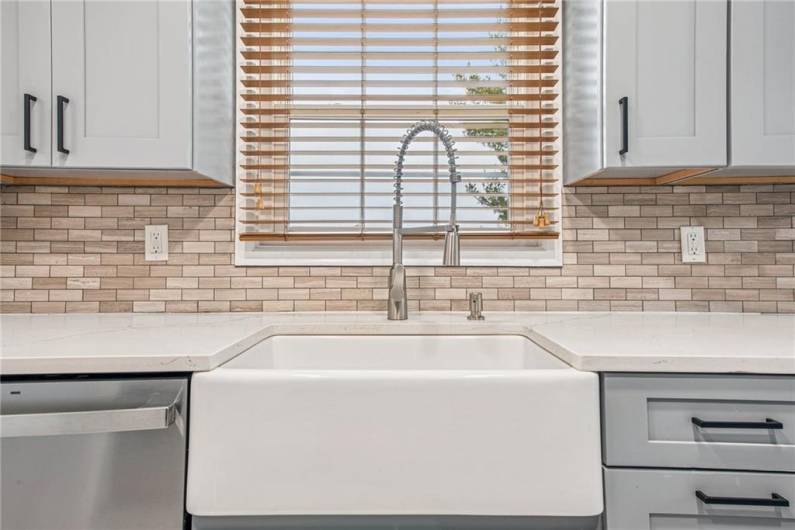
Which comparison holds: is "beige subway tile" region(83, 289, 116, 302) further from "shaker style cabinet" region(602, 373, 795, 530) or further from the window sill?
"shaker style cabinet" region(602, 373, 795, 530)

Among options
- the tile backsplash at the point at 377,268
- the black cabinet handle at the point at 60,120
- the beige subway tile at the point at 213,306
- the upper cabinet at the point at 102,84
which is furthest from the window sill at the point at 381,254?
the black cabinet handle at the point at 60,120

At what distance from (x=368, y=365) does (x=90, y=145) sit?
0.96 m

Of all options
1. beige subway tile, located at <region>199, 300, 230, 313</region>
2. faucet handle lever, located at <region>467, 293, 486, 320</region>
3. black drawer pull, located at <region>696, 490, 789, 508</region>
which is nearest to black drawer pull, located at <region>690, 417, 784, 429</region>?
black drawer pull, located at <region>696, 490, 789, 508</region>

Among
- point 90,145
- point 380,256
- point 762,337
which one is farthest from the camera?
point 380,256

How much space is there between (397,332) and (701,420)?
76cm

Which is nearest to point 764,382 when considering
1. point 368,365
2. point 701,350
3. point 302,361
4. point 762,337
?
point 701,350

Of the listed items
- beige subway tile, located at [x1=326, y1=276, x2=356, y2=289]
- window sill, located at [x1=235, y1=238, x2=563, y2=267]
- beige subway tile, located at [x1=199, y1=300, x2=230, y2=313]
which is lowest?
beige subway tile, located at [x1=199, y1=300, x2=230, y2=313]

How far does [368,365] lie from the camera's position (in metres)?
1.37

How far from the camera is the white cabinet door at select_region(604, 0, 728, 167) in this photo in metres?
1.31

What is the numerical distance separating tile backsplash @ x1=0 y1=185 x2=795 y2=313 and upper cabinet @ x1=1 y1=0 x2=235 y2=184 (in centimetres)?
29

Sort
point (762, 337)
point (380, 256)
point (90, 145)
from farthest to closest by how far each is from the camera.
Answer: point (380, 256), point (90, 145), point (762, 337)

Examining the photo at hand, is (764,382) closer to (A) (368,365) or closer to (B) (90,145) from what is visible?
(A) (368,365)

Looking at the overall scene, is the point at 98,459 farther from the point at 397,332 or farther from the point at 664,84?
the point at 664,84

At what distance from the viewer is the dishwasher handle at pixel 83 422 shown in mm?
830
